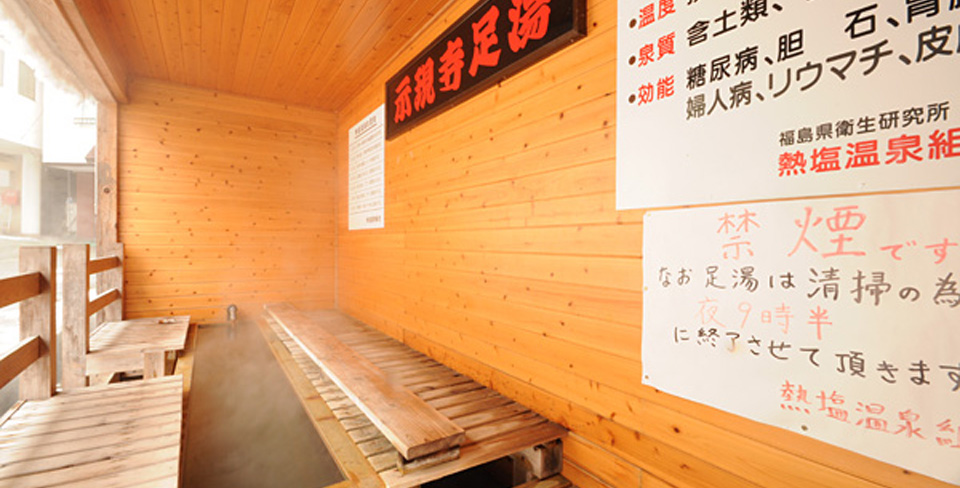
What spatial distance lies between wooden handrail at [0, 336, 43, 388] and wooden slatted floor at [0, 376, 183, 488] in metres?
0.24

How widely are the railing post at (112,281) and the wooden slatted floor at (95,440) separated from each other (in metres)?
2.76

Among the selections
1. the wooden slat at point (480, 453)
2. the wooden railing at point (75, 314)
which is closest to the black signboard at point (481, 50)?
the wooden slat at point (480, 453)

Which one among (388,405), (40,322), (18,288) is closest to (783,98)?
(388,405)

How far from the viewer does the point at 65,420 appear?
2.15 meters

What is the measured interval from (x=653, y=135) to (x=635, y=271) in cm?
60

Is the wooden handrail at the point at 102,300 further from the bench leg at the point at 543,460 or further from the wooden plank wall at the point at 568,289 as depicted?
the bench leg at the point at 543,460

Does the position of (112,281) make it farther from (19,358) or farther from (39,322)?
(19,358)

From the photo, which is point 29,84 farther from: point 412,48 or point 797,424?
point 797,424

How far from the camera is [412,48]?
4074 millimetres

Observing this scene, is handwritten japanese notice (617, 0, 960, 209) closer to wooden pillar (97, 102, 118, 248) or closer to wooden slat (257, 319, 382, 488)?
wooden slat (257, 319, 382, 488)

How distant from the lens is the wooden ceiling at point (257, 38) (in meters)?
3.52

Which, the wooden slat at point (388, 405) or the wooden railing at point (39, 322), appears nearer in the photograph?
the wooden slat at point (388, 405)

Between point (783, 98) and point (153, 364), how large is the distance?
183 inches

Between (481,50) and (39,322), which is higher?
(481,50)
